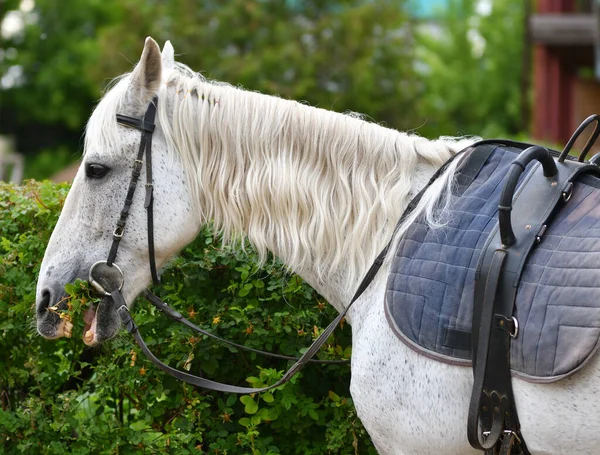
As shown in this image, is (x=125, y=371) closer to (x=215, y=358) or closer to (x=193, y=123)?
(x=215, y=358)

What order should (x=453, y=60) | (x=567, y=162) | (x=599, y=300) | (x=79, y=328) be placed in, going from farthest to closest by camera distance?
(x=453, y=60) < (x=79, y=328) < (x=567, y=162) < (x=599, y=300)

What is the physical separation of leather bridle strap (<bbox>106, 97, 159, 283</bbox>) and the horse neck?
9 cm

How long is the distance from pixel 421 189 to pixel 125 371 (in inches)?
64.5

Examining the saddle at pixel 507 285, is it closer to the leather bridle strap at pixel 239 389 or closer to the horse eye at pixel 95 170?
the leather bridle strap at pixel 239 389

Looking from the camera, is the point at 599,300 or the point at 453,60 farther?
the point at 453,60

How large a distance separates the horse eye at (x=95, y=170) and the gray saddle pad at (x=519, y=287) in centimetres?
110

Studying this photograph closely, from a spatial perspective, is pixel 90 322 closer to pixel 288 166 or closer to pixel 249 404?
pixel 249 404

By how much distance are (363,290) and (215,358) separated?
110cm

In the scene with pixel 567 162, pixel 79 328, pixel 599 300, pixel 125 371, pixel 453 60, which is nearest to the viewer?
pixel 599 300

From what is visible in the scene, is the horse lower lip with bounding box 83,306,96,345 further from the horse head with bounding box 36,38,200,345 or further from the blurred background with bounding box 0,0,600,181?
the blurred background with bounding box 0,0,600,181

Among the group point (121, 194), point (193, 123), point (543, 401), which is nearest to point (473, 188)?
point (543, 401)

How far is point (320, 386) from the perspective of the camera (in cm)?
367

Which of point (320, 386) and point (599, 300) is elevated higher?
point (599, 300)

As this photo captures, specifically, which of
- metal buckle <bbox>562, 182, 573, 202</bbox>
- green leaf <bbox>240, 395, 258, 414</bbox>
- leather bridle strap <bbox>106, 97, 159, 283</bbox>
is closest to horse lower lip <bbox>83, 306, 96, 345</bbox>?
leather bridle strap <bbox>106, 97, 159, 283</bbox>
